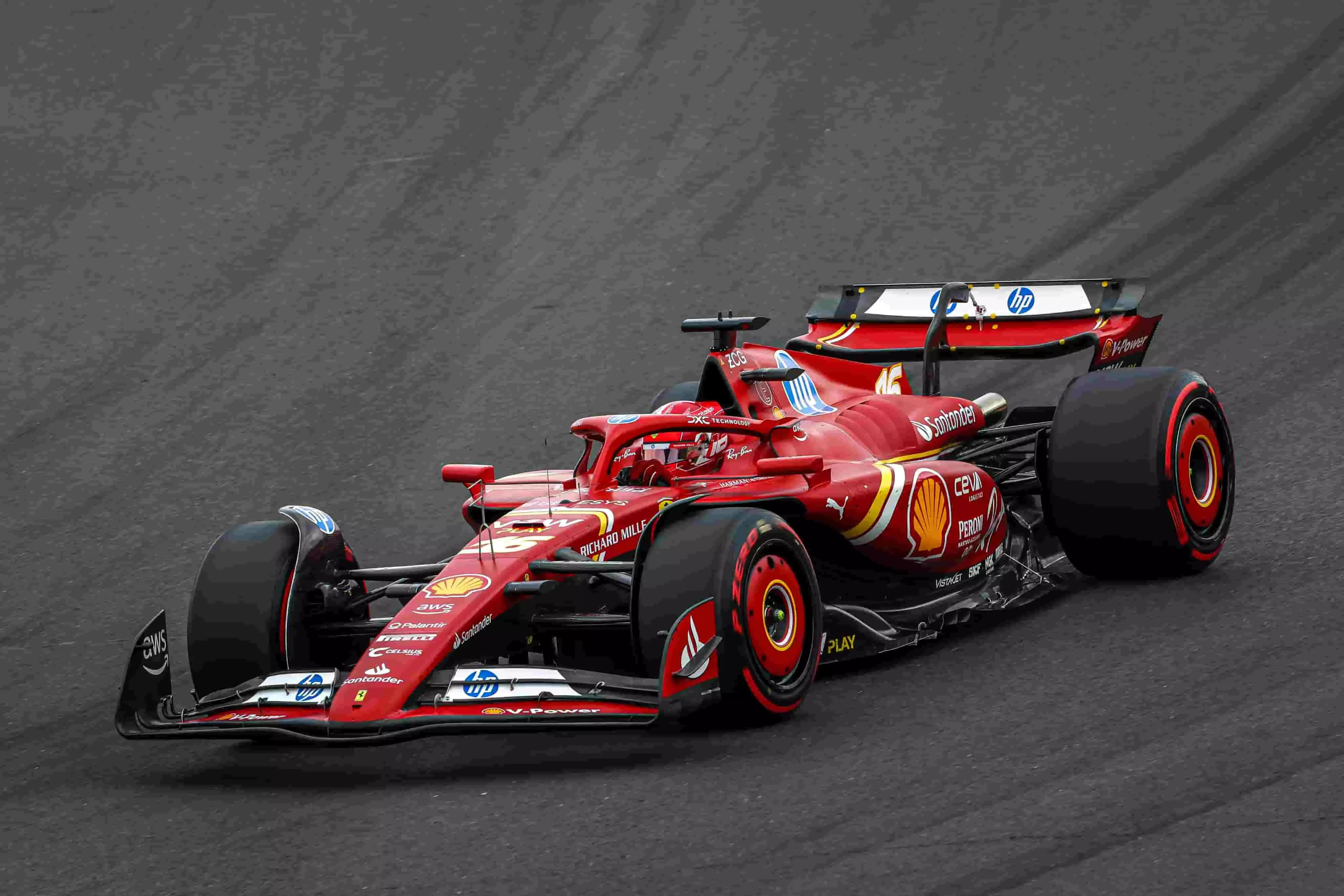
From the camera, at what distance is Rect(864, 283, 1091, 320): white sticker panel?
994 cm

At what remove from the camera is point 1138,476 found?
8.32 meters

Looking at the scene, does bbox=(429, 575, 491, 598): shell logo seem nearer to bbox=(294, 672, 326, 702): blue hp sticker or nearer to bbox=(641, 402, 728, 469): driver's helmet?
bbox=(294, 672, 326, 702): blue hp sticker

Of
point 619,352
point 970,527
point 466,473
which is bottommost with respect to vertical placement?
point 970,527

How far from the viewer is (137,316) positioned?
14.8 metres

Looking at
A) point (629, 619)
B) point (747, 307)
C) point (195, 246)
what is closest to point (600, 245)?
point (747, 307)

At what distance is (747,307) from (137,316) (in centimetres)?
488

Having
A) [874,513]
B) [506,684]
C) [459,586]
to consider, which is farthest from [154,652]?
[874,513]

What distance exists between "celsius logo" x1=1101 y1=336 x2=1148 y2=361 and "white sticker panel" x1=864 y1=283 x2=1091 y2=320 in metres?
0.30

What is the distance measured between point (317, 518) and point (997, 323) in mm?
4072

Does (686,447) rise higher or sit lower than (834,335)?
lower

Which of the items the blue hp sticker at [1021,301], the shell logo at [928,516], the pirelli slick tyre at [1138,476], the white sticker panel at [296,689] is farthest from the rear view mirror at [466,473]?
the blue hp sticker at [1021,301]

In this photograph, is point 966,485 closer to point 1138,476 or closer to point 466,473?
point 1138,476

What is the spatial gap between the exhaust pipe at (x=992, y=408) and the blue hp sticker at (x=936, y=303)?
1.84 feet

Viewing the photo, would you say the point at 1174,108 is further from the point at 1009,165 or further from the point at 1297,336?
the point at 1297,336
